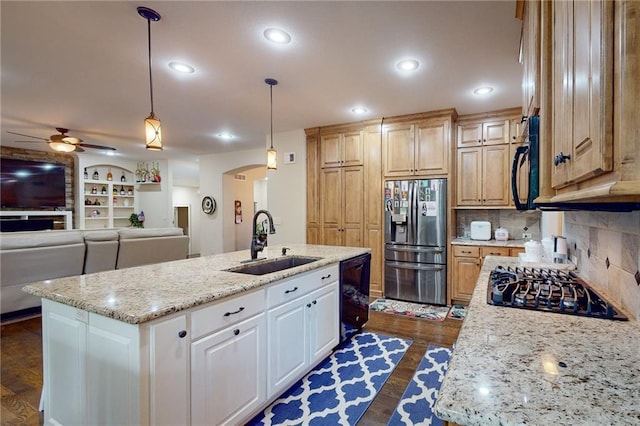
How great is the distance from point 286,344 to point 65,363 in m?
1.18

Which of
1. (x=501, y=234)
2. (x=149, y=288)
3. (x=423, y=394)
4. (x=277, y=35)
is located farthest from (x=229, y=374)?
(x=501, y=234)

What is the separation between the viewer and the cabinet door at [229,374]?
1509mm

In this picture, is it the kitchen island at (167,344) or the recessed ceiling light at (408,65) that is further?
the recessed ceiling light at (408,65)

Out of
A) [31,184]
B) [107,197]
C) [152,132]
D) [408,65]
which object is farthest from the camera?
[107,197]

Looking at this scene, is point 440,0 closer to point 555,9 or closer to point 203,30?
point 555,9

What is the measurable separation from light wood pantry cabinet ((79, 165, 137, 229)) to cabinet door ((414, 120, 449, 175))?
808 cm

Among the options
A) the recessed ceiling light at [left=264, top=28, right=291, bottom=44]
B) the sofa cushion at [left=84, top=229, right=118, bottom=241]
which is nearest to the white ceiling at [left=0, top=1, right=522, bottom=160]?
the recessed ceiling light at [left=264, top=28, right=291, bottom=44]

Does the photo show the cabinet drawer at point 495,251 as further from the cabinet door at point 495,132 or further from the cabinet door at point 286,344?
the cabinet door at point 286,344

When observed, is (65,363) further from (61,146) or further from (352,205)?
(61,146)

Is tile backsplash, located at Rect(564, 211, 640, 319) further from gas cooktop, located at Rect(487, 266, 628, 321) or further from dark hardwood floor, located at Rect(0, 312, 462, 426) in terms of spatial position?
dark hardwood floor, located at Rect(0, 312, 462, 426)

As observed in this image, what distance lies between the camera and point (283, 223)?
5.46m

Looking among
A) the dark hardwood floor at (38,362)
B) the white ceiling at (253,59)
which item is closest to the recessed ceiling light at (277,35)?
the white ceiling at (253,59)

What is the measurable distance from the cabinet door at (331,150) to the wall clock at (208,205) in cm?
360

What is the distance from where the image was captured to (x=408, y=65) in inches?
115
